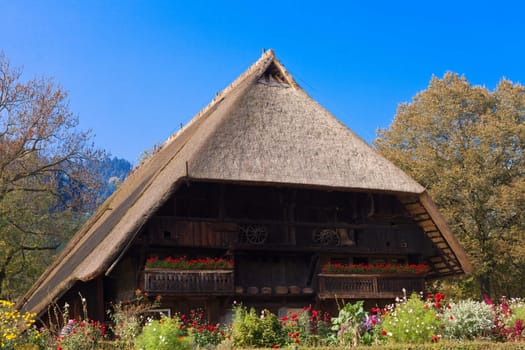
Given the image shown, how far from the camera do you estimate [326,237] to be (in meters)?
26.7

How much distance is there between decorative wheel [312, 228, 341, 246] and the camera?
26625mm

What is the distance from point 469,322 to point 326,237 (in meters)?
9.62

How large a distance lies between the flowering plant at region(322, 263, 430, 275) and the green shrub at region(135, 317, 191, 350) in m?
10.6

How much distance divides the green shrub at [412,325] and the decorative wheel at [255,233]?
349 inches

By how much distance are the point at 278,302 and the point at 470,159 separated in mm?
16619

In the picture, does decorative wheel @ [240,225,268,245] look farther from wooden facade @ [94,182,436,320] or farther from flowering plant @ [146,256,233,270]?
flowering plant @ [146,256,233,270]

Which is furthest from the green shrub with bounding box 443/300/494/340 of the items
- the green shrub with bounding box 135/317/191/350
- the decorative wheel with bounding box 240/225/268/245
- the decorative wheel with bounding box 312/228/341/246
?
the decorative wheel with bounding box 312/228/341/246

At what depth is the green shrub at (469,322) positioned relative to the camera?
17.4 meters

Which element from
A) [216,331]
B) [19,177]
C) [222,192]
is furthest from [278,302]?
[19,177]

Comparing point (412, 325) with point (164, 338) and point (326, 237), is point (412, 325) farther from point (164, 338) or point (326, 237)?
point (326, 237)

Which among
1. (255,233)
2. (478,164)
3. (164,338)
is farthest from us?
(478,164)

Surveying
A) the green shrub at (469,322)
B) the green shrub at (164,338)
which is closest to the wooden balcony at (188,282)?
the green shrub at (164,338)

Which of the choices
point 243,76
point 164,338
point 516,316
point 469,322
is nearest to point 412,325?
point 469,322

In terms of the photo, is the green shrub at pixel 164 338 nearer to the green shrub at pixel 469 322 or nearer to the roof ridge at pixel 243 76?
the green shrub at pixel 469 322
